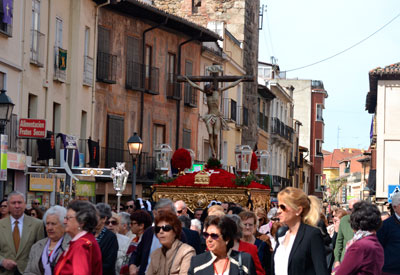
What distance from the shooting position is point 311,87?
80250mm

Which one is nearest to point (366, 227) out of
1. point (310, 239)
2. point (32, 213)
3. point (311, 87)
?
point (310, 239)

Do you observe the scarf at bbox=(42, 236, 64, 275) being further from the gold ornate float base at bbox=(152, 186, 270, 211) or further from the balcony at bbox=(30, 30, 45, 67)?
the balcony at bbox=(30, 30, 45, 67)

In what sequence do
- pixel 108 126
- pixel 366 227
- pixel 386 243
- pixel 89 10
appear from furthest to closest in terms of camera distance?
pixel 108 126 → pixel 89 10 → pixel 386 243 → pixel 366 227

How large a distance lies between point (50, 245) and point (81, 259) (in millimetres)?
1516

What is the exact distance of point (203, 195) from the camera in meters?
19.2

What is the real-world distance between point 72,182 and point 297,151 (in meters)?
46.7

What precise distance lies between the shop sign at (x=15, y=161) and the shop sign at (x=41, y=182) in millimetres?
878

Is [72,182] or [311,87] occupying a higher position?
[311,87]

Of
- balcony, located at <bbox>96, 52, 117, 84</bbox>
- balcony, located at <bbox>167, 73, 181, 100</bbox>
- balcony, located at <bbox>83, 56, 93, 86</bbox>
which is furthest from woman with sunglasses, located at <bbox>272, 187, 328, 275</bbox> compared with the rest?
balcony, located at <bbox>167, 73, 181, 100</bbox>

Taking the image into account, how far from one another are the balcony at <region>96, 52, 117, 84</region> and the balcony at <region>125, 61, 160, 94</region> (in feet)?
3.99

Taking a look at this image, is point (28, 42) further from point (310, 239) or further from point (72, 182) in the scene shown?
point (310, 239)

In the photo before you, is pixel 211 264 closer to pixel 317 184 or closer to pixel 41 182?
pixel 41 182

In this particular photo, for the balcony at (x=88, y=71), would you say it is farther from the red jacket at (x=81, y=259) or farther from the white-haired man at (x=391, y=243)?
the red jacket at (x=81, y=259)

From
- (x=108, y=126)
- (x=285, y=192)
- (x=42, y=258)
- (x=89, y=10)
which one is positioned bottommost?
(x=42, y=258)
